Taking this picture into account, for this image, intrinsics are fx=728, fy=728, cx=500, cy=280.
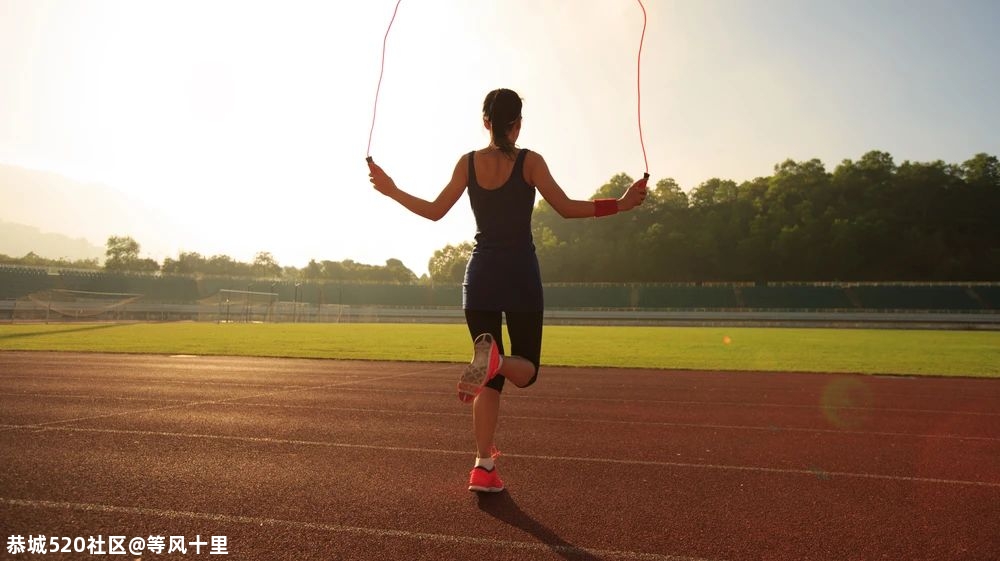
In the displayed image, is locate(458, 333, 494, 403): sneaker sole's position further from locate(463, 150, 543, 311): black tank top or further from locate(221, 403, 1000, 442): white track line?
locate(221, 403, 1000, 442): white track line

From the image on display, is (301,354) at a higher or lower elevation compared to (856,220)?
lower

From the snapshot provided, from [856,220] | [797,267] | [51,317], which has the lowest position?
[51,317]

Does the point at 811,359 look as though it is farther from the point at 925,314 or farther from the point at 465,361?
the point at 925,314

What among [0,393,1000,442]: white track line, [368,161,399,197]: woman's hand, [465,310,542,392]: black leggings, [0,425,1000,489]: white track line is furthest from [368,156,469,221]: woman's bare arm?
[0,393,1000,442]: white track line

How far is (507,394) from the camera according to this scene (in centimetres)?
1062

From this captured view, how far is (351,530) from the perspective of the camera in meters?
3.75

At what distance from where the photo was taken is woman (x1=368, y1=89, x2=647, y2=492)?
4336 millimetres

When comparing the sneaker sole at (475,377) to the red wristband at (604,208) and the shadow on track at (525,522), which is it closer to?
the shadow on track at (525,522)

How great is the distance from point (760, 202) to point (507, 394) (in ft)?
342

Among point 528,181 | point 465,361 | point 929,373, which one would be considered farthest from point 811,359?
point 528,181

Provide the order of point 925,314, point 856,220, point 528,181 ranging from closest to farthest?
1. point 528,181
2. point 925,314
3. point 856,220

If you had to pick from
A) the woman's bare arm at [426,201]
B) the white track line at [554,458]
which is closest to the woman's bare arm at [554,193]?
the woman's bare arm at [426,201]

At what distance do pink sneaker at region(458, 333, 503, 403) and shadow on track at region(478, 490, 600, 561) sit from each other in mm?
688

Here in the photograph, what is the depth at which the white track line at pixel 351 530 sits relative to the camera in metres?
3.44
